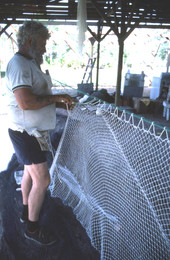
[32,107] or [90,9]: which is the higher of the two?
[90,9]

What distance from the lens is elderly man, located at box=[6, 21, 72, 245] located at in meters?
1.22

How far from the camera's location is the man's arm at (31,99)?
1.21 m

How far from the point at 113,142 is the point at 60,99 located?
52cm

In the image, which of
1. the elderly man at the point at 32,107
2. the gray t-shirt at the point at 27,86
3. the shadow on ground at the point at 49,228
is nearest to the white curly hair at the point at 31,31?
the elderly man at the point at 32,107

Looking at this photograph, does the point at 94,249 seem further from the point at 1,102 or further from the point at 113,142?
the point at 1,102

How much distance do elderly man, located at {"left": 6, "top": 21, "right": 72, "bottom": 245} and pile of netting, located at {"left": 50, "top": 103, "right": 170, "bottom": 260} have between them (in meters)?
0.37

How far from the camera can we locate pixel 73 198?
201cm

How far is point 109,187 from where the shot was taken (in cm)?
168

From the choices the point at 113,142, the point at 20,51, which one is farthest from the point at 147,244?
the point at 20,51

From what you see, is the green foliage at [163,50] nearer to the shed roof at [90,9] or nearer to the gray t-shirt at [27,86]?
the shed roof at [90,9]

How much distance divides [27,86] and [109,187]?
3.15 ft

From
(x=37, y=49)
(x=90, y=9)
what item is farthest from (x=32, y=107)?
(x=90, y=9)

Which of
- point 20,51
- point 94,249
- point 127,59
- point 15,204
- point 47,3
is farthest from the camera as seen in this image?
point 127,59

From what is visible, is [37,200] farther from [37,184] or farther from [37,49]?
[37,49]
